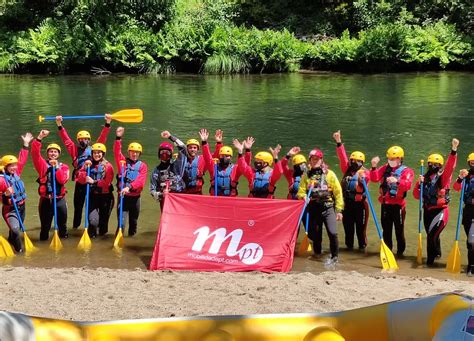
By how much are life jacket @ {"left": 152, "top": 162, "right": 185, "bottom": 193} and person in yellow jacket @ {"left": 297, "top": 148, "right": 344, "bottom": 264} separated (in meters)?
1.77

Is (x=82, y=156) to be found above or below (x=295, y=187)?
above

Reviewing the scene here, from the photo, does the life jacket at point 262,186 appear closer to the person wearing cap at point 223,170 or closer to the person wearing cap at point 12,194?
the person wearing cap at point 223,170

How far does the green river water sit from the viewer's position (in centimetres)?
1014

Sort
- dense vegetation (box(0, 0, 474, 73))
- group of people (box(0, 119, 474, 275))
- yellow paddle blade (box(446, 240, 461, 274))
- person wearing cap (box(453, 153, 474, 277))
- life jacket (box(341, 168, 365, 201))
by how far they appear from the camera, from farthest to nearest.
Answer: dense vegetation (box(0, 0, 474, 73)) → life jacket (box(341, 168, 365, 201)) → group of people (box(0, 119, 474, 275)) → yellow paddle blade (box(446, 240, 461, 274)) → person wearing cap (box(453, 153, 474, 277))

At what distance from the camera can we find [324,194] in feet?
30.3

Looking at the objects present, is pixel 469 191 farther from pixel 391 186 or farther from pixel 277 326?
pixel 277 326

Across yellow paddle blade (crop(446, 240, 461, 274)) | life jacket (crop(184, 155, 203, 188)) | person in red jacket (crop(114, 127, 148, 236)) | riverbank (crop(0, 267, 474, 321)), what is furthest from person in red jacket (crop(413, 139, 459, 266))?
person in red jacket (crop(114, 127, 148, 236))

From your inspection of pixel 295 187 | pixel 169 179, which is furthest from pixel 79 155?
pixel 295 187

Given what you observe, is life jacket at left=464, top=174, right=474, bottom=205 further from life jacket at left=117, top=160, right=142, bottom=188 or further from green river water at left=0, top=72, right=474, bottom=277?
life jacket at left=117, top=160, right=142, bottom=188

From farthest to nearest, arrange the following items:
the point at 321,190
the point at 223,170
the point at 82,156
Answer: the point at 82,156 → the point at 223,170 → the point at 321,190

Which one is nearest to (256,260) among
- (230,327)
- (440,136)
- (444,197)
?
(444,197)

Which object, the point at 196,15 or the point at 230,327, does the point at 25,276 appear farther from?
the point at 196,15

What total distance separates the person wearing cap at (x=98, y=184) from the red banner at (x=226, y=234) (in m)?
1.55

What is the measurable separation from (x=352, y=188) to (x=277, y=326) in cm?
456
